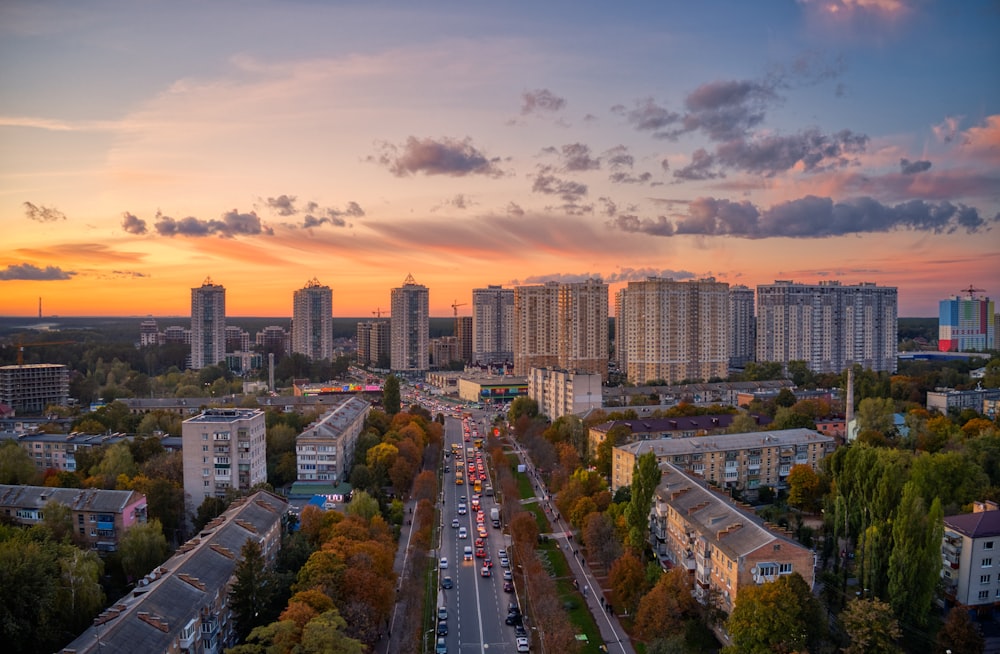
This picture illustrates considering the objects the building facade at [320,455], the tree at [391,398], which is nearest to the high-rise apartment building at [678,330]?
the tree at [391,398]

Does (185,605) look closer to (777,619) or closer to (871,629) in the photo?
(777,619)

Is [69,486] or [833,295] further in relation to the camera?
[833,295]

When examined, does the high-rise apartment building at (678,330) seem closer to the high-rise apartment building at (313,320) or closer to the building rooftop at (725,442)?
the building rooftop at (725,442)

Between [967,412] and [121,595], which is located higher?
[967,412]

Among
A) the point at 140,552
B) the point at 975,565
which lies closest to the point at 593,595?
the point at 975,565

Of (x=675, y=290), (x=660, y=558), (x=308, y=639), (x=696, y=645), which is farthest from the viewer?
(x=675, y=290)

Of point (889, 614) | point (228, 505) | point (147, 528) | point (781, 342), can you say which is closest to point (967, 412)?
point (889, 614)

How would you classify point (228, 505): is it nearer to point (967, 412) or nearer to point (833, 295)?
point (967, 412)
